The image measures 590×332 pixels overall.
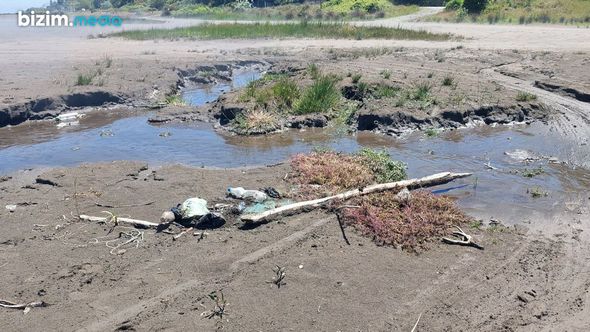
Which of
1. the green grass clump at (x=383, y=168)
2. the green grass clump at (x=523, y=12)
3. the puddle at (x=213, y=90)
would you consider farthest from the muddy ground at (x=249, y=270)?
the green grass clump at (x=523, y=12)

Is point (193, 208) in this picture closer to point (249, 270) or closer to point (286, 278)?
point (249, 270)

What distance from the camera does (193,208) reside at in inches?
313

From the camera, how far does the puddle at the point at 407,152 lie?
943cm

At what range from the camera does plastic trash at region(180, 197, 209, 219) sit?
786 cm

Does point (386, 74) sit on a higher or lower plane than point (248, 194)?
higher

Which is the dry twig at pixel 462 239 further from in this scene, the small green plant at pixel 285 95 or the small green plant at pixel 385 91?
the small green plant at pixel 285 95

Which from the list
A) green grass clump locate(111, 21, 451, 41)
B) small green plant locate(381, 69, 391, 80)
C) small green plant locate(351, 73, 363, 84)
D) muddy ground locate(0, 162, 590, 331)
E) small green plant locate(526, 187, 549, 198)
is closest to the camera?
muddy ground locate(0, 162, 590, 331)

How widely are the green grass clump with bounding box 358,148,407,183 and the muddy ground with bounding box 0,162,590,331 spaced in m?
1.75

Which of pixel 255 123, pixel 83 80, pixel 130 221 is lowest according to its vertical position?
pixel 130 221

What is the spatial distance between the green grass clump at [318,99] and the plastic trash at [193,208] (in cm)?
714

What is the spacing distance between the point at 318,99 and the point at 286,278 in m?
9.10

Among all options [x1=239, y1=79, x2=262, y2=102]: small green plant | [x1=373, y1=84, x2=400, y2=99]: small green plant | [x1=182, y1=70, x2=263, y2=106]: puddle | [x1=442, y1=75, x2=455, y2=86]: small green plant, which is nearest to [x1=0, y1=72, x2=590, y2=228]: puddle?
[x1=239, y1=79, x2=262, y2=102]: small green plant

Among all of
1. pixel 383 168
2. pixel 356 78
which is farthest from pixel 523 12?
pixel 383 168

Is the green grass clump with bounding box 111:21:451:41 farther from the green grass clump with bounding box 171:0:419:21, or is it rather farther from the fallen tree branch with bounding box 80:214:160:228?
the fallen tree branch with bounding box 80:214:160:228
